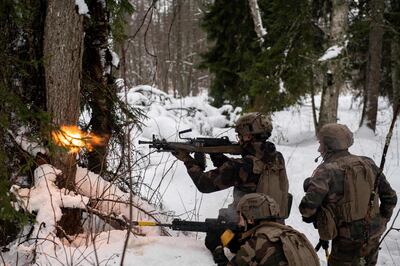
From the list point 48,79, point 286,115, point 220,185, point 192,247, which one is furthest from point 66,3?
point 286,115

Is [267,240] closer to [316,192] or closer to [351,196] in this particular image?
[316,192]

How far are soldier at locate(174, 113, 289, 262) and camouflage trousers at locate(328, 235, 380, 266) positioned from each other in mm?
594

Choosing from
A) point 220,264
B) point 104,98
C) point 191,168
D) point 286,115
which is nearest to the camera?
point 220,264

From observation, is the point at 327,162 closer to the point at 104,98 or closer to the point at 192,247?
the point at 192,247

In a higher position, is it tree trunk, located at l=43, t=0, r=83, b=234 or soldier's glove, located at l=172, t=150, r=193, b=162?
tree trunk, located at l=43, t=0, r=83, b=234

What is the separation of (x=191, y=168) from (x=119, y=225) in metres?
0.90

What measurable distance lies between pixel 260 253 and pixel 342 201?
135 cm

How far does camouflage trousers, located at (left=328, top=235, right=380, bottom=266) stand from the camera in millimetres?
3932

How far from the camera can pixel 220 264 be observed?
3227 mm

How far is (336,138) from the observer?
3949 mm

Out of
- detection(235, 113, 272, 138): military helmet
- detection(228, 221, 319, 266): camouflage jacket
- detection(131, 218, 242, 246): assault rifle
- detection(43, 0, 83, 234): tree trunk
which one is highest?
detection(43, 0, 83, 234): tree trunk

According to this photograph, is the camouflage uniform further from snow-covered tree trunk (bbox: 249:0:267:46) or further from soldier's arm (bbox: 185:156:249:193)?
snow-covered tree trunk (bbox: 249:0:267:46)

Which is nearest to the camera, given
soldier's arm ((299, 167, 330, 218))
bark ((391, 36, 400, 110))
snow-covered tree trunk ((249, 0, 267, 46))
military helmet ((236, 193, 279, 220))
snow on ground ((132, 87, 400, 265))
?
military helmet ((236, 193, 279, 220))

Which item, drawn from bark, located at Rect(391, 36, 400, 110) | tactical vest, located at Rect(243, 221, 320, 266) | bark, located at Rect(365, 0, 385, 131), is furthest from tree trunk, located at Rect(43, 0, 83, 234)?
bark, located at Rect(391, 36, 400, 110)
